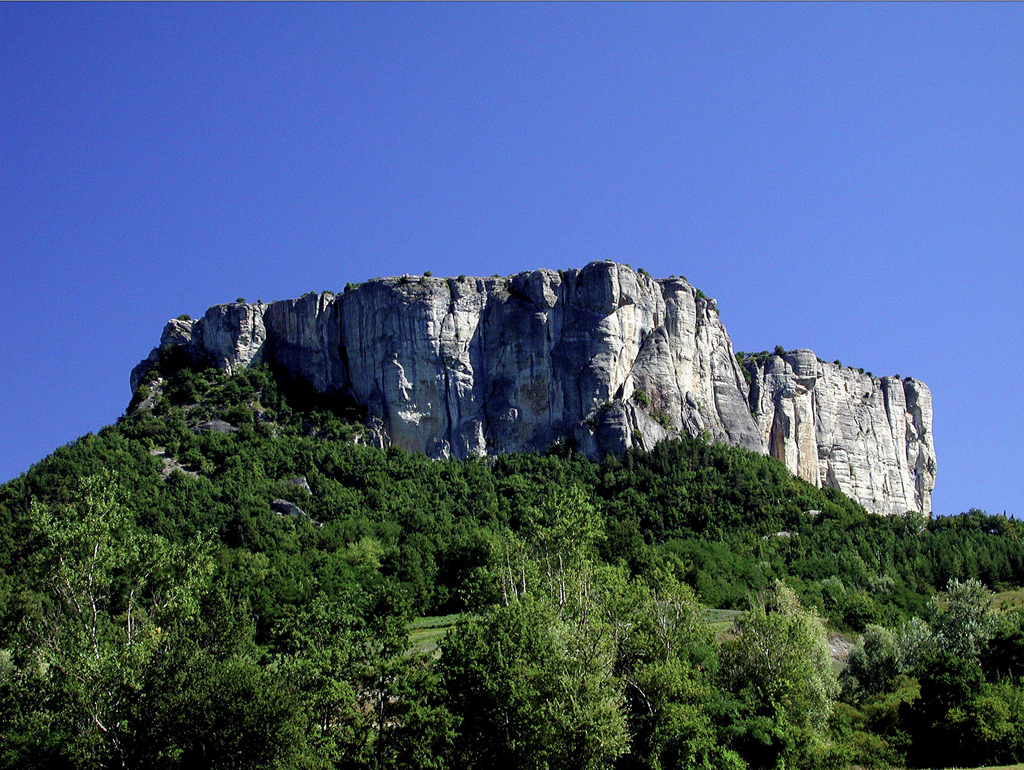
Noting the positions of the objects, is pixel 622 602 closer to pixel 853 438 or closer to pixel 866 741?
pixel 866 741

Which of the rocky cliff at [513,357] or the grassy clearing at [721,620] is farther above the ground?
the rocky cliff at [513,357]

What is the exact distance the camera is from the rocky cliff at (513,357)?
10700 centimetres

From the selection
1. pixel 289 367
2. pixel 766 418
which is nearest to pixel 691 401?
pixel 766 418

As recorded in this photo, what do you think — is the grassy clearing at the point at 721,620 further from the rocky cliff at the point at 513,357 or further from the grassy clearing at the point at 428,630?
the rocky cliff at the point at 513,357

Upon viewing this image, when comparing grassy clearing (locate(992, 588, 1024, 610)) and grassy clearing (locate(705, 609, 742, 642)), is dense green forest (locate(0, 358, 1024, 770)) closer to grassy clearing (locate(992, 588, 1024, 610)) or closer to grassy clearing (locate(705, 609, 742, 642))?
grassy clearing (locate(705, 609, 742, 642))

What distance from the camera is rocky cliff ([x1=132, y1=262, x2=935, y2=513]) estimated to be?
107 meters

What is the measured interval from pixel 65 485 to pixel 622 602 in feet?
176

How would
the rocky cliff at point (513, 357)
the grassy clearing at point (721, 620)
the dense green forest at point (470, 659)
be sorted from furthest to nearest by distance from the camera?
1. the rocky cliff at point (513, 357)
2. the grassy clearing at point (721, 620)
3. the dense green forest at point (470, 659)

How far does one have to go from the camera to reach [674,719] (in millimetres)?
42062

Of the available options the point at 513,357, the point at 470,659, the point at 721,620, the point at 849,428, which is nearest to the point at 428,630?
the point at 721,620

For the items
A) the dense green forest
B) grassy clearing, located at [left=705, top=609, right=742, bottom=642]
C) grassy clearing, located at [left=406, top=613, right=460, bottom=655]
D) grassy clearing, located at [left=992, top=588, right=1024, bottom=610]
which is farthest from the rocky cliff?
grassy clearing, located at [left=406, top=613, right=460, bottom=655]

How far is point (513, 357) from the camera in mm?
109812

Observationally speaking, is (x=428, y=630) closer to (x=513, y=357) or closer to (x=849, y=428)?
(x=513, y=357)

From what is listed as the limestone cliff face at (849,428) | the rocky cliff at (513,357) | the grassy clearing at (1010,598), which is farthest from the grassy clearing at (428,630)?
the limestone cliff face at (849,428)
